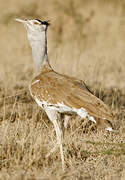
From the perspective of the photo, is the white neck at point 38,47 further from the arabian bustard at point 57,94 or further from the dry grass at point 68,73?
the dry grass at point 68,73

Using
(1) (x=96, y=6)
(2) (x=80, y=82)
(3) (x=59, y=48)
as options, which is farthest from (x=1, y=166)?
(1) (x=96, y=6)

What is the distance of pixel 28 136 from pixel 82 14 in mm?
8657

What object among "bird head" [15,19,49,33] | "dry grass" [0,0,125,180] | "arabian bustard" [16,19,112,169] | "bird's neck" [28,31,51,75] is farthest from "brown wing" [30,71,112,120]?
"bird head" [15,19,49,33]

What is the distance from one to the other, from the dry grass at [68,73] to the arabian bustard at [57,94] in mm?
250

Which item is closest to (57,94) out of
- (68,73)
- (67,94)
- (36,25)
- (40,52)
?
(67,94)

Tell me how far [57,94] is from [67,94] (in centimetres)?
9

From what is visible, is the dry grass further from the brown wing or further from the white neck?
the white neck

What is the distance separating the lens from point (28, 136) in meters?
3.68

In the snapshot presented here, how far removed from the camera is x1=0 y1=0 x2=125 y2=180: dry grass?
3.40 metres

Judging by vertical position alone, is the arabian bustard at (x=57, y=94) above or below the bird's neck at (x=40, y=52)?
below

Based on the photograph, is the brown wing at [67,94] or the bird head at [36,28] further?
the bird head at [36,28]

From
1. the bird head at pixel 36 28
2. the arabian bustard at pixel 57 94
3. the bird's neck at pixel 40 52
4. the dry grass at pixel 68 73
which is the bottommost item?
the dry grass at pixel 68 73

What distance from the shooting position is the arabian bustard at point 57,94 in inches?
130

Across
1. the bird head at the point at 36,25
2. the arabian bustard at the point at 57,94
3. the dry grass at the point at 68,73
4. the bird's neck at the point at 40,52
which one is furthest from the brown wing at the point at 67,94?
the bird head at the point at 36,25
